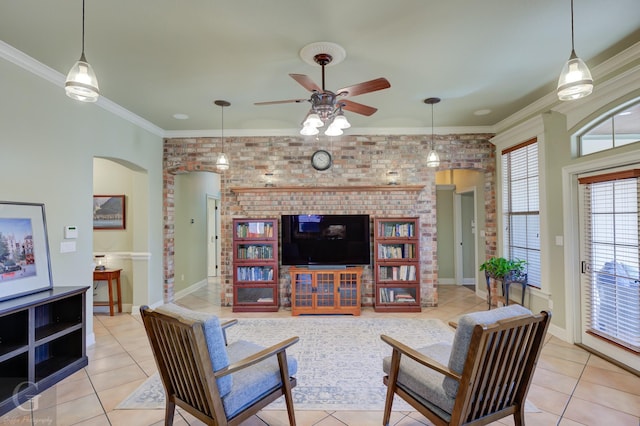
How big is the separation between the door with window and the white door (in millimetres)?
6859

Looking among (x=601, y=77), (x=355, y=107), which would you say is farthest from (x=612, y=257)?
(x=355, y=107)

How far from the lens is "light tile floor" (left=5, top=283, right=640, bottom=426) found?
7.28 feet

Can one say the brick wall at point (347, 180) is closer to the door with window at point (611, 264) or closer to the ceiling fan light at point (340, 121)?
the door with window at point (611, 264)

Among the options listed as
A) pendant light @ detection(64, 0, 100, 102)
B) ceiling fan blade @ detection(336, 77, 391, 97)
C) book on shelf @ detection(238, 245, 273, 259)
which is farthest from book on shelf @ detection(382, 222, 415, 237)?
pendant light @ detection(64, 0, 100, 102)

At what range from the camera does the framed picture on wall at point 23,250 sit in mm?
2646

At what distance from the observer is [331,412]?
2312 mm

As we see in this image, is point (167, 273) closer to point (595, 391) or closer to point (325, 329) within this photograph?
point (325, 329)

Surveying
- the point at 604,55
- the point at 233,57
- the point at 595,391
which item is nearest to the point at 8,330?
the point at 233,57

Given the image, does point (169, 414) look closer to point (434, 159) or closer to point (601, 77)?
point (434, 159)

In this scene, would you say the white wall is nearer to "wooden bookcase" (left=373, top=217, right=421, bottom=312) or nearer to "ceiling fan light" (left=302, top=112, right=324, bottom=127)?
"ceiling fan light" (left=302, top=112, right=324, bottom=127)

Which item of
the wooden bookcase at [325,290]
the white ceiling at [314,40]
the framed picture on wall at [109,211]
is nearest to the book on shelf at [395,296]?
Answer: the wooden bookcase at [325,290]

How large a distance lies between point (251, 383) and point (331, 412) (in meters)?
0.78

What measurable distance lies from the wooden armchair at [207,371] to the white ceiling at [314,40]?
82.4 inches

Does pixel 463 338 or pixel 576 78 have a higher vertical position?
pixel 576 78
